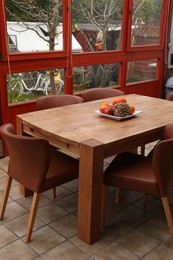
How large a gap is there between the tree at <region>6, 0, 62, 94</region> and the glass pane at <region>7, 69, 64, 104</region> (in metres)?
0.06

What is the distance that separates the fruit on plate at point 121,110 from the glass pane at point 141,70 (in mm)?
2342

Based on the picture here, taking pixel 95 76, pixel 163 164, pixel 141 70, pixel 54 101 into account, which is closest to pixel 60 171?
pixel 163 164

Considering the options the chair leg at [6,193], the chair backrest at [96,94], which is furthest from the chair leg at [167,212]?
the chair backrest at [96,94]

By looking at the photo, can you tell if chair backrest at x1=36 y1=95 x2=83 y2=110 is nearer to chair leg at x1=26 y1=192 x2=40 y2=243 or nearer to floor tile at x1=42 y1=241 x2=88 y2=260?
chair leg at x1=26 y1=192 x2=40 y2=243

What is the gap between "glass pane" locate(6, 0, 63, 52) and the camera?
323 centimetres

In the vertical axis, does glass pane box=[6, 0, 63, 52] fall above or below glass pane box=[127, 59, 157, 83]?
above

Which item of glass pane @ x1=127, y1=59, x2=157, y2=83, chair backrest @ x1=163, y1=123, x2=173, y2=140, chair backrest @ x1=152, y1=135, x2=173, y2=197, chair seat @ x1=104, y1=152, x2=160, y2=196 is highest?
glass pane @ x1=127, y1=59, x2=157, y2=83

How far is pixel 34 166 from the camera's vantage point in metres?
1.96

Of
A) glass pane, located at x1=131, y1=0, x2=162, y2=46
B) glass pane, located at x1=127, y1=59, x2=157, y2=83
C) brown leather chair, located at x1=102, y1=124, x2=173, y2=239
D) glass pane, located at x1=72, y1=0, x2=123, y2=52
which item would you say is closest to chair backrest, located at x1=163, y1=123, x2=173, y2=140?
brown leather chair, located at x1=102, y1=124, x2=173, y2=239

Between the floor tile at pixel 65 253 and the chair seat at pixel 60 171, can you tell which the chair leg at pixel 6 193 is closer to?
the chair seat at pixel 60 171

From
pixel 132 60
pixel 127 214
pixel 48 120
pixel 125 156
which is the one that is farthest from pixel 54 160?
pixel 132 60

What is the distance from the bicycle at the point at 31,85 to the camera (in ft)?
11.1

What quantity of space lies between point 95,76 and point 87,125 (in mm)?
2121

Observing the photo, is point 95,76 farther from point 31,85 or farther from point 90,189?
point 90,189
